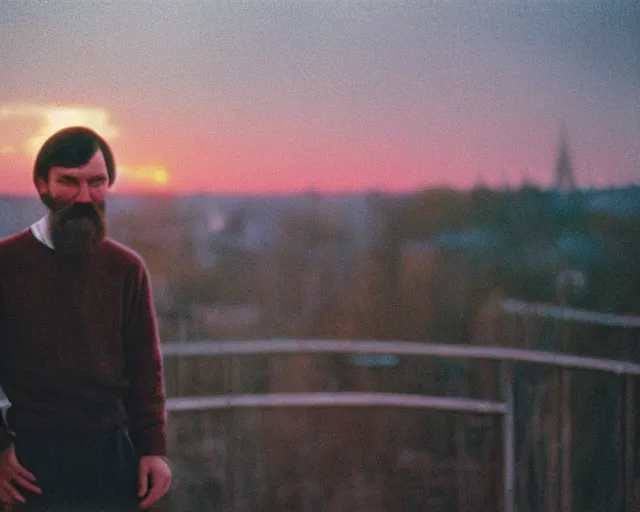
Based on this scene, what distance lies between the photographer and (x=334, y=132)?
8.58ft

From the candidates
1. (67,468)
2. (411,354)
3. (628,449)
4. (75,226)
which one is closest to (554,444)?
(628,449)

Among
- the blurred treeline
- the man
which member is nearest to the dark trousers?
the man

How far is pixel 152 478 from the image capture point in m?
2.60

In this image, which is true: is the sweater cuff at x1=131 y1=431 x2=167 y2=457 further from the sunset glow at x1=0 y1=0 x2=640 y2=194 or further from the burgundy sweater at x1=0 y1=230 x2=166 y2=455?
the sunset glow at x1=0 y1=0 x2=640 y2=194

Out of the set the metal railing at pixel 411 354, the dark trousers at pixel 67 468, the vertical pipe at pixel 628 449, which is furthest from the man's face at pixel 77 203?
the vertical pipe at pixel 628 449

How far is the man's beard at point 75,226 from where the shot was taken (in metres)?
2.51

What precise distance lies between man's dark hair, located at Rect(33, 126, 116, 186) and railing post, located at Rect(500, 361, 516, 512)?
1.31 metres

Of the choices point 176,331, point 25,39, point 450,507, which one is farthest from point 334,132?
point 450,507

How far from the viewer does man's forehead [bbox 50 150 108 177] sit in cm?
252

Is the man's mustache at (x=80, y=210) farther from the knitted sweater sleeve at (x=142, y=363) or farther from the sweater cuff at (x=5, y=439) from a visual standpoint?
the sweater cuff at (x=5, y=439)

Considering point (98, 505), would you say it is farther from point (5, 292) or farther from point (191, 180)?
point (191, 180)

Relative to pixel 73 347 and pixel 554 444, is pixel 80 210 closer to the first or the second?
pixel 73 347

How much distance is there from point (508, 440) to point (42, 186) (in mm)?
1505

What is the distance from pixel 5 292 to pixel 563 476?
5.47 feet
